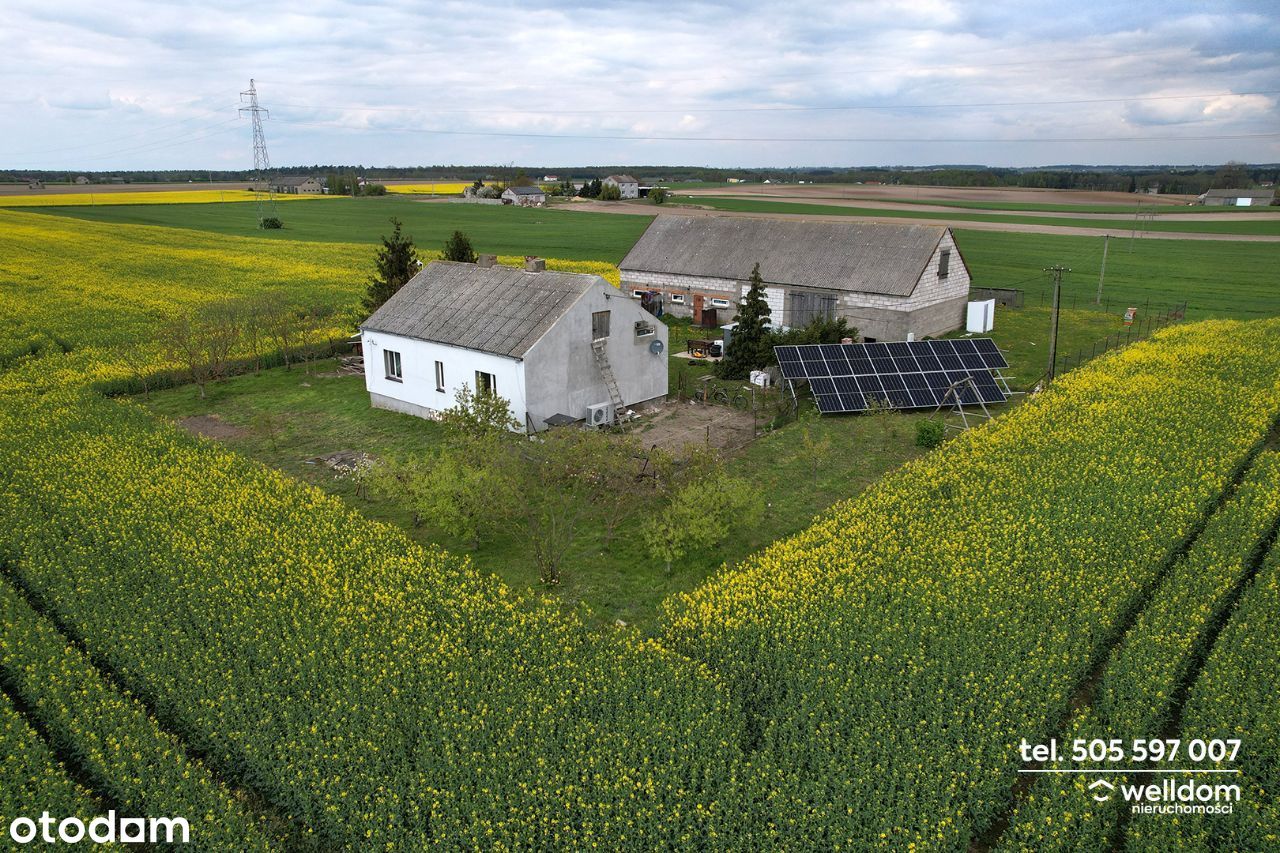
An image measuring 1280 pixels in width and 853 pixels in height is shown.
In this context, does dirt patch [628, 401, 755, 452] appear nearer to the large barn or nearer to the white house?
the white house

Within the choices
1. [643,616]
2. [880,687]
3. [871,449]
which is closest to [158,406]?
[643,616]

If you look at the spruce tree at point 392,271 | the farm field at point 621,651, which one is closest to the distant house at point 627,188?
the spruce tree at point 392,271

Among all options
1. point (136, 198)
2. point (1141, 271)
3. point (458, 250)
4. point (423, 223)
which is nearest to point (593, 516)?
point (458, 250)

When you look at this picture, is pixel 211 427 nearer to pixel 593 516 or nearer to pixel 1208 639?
pixel 593 516

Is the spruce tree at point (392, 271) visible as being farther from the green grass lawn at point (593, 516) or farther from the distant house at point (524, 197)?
the distant house at point (524, 197)

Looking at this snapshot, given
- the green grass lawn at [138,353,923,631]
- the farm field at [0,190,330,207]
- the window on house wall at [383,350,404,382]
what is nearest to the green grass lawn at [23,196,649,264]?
the farm field at [0,190,330,207]

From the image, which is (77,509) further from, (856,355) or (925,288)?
(925,288)
